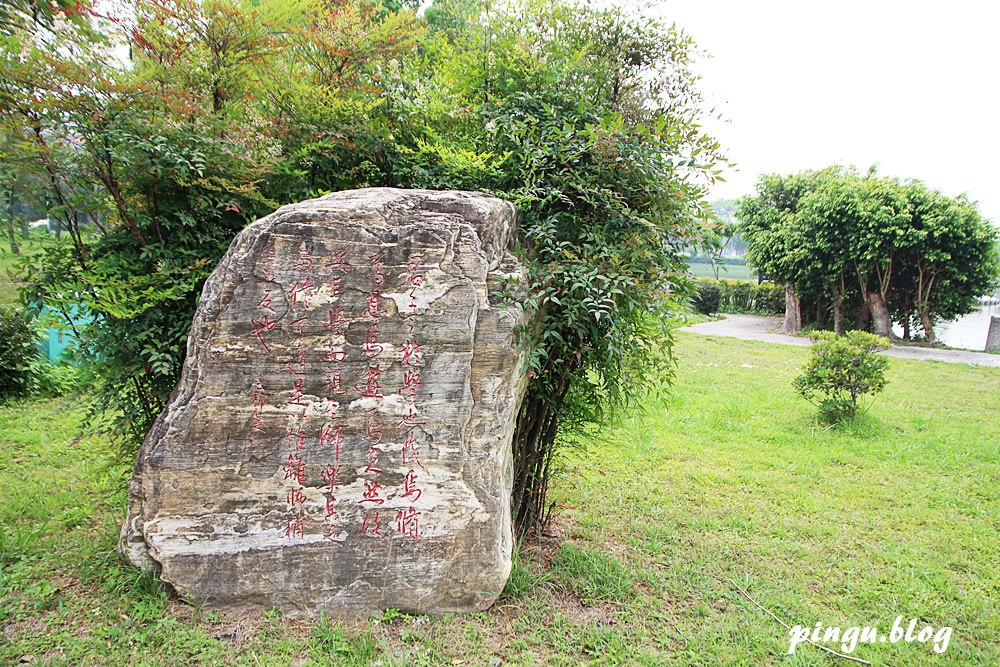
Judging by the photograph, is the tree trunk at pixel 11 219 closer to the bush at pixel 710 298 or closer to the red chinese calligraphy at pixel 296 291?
the red chinese calligraphy at pixel 296 291

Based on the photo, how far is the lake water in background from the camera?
14.6 m

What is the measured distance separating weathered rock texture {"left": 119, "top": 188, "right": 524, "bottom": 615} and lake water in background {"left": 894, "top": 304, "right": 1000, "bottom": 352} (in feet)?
47.1

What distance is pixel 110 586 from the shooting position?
2963 mm

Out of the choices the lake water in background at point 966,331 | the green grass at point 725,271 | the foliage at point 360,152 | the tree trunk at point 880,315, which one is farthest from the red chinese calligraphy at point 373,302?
the lake water in background at point 966,331

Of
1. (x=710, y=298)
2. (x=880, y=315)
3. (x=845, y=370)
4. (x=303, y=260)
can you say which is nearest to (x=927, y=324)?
(x=880, y=315)

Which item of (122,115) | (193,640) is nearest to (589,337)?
(193,640)

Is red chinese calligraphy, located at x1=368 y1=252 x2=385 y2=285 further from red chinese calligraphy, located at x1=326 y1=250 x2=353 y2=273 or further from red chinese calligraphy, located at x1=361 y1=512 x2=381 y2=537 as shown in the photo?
red chinese calligraphy, located at x1=361 y1=512 x2=381 y2=537

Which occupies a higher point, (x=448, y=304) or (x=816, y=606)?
(x=448, y=304)

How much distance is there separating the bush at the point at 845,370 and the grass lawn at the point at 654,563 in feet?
0.98

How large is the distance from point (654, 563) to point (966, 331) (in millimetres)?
21843

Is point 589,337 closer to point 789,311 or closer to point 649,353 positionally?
point 649,353

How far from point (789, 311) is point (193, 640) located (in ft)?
49.5

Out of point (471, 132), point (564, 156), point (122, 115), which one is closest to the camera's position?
point (122, 115)

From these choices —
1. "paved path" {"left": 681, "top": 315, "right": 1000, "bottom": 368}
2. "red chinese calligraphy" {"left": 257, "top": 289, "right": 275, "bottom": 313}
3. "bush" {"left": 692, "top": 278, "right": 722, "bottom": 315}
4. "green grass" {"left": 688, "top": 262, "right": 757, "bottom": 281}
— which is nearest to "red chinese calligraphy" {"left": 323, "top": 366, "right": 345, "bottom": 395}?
"red chinese calligraphy" {"left": 257, "top": 289, "right": 275, "bottom": 313}
